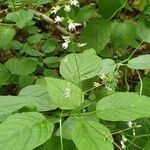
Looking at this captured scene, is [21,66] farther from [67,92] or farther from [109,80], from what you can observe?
[67,92]

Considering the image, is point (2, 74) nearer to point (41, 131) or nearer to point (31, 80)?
point (31, 80)

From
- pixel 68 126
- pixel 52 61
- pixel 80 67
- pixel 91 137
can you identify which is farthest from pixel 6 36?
pixel 91 137

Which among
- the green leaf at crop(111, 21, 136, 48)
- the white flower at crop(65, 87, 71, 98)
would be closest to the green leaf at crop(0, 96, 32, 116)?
the white flower at crop(65, 87, 71, 98)

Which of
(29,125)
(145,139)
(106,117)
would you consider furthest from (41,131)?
(145,139)

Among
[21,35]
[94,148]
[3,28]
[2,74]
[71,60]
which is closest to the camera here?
[94,148]

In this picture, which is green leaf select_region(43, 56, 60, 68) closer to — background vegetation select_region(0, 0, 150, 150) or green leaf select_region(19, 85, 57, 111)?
background vegetation select_region(0, 0, 150, 150)

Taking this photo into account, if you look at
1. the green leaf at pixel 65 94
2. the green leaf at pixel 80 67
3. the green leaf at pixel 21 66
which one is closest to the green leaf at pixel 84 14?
the green leaf at pixel 21 66
